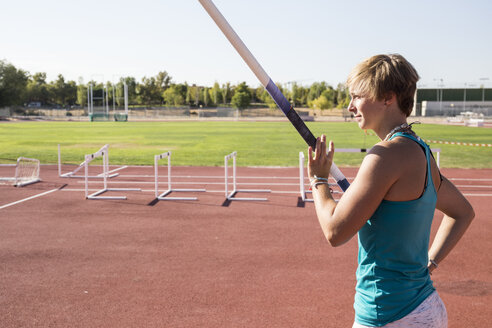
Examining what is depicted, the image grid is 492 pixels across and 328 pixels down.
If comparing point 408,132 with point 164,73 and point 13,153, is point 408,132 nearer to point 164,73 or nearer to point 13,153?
point 13,153

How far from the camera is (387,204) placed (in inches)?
75.2

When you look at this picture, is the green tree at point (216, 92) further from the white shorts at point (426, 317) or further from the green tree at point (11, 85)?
the white shorts at point (426, 317)

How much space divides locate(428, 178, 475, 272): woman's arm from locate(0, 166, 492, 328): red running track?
2689mm

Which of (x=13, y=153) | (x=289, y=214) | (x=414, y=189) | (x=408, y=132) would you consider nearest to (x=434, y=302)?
(x=414, y=189)

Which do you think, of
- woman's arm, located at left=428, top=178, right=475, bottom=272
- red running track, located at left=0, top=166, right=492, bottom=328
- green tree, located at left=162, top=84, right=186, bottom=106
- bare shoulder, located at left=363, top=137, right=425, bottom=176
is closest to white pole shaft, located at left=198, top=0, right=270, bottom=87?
bare shoulder, located at left=363, top=137, right=425, bottom=176

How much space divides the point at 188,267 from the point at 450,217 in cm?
476

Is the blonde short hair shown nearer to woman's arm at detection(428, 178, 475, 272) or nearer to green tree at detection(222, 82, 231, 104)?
woman's arm at detection(428, 178, 475, 272)

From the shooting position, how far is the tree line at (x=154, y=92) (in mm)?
119938

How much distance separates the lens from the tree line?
11994 centimetres

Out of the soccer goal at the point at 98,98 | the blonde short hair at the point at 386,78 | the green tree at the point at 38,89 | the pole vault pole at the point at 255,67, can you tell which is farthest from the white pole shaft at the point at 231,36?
the green tree at the point at 38,89

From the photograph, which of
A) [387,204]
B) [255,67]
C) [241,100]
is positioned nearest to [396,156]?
[387,204]

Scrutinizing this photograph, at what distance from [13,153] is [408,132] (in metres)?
26.2

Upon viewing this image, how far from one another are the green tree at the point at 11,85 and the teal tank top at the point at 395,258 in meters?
128

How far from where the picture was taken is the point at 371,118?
6.72ft
